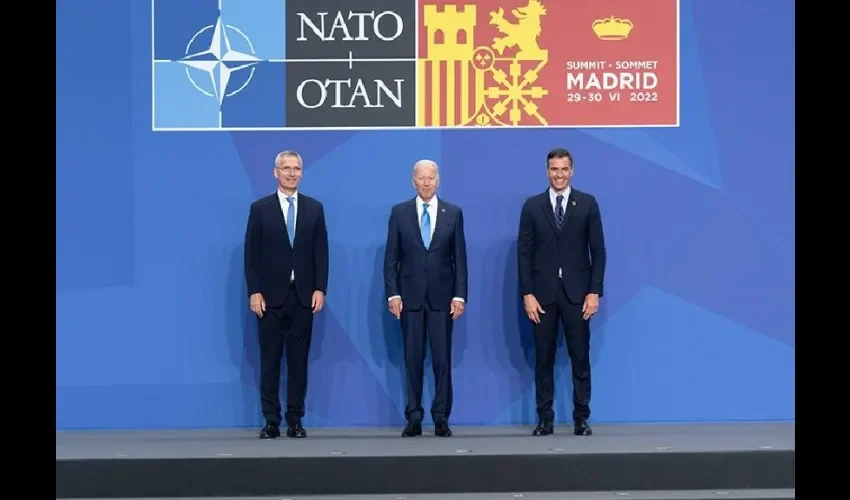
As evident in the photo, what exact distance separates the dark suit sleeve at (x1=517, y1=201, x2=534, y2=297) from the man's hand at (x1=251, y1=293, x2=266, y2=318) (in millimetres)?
1442

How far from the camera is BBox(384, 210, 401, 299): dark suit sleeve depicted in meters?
6.36

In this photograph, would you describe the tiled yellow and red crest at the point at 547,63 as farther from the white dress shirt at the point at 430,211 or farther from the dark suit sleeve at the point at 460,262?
the dark suit sleeve at the point at 460,262

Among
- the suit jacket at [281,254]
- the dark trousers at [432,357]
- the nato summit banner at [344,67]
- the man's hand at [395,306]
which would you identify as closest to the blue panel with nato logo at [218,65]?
the nato summit banner at [344,67]

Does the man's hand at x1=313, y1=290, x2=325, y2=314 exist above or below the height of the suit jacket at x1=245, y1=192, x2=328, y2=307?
below

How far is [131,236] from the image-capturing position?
6.78 metres

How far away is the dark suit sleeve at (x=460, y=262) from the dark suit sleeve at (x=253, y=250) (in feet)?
3.59

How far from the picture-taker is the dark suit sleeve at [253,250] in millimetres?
6332

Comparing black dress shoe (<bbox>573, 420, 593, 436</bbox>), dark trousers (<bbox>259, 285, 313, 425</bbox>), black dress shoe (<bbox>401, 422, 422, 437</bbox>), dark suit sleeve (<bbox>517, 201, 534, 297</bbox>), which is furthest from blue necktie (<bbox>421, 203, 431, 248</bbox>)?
black dress shoe (<bbox>573, 420, 593, 436</bbox>)

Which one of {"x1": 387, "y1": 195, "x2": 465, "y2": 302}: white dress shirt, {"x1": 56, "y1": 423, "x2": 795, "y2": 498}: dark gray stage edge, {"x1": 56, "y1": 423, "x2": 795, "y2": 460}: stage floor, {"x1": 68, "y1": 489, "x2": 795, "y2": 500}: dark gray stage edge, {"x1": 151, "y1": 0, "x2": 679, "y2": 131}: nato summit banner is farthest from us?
{"x1": 151, "y1": 0, "x2": 679, "y2": 131}: nato summit banner

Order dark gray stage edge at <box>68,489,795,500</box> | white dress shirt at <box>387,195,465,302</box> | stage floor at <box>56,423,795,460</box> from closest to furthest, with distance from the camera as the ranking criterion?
dark gray stage edge at <box>68,489,795,500</box> → stage floor at <box>56,423,795,460</box> → white dress shirt at <box>387,195,465,302</box>

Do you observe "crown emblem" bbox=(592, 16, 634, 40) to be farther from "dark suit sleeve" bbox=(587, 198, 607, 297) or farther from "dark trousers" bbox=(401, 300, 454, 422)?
"dark trousers" bbox=(401, 300, 454, 422)

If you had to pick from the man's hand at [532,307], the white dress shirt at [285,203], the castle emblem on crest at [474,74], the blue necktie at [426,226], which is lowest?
the man's hand at [532,307]

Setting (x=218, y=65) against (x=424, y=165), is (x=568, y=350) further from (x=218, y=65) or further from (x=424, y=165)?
(x=218, y=65)

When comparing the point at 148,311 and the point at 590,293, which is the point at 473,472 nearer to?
the point at 590,293
